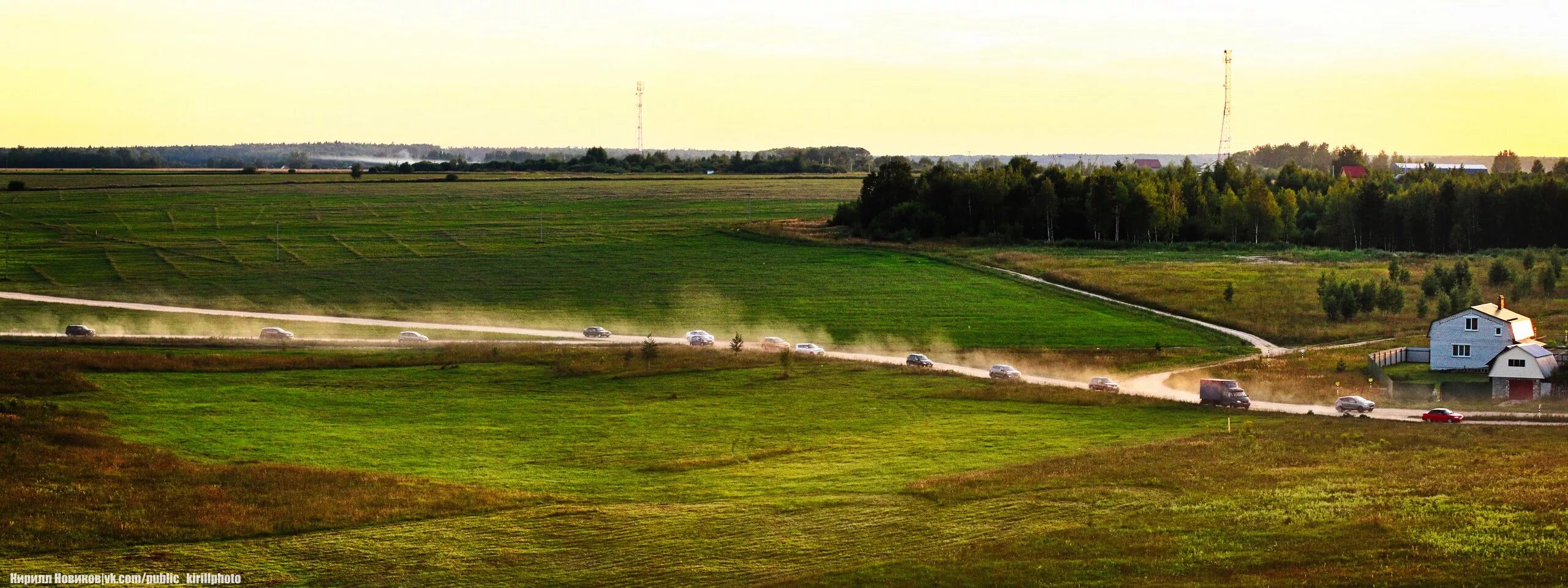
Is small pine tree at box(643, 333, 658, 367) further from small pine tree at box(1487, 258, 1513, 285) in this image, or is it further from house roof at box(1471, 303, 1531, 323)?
small pine tree at box(1487, 258, 1513, 285)

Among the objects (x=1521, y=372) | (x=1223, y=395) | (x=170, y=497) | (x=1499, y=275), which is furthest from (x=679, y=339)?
(x=1499, y=275)

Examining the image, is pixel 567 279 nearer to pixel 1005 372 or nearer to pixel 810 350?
pixel 810 350

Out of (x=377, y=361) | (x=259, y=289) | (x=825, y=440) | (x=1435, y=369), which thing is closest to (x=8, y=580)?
(x=825, y=440)

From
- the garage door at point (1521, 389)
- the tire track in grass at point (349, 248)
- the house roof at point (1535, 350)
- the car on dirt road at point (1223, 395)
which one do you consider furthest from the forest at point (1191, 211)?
the car on dirt road at point (1223, 395)

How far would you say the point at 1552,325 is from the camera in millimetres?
92938

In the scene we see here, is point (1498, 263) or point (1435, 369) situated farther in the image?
point (1498, 263)

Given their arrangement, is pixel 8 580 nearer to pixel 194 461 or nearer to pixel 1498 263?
pixel 194 461

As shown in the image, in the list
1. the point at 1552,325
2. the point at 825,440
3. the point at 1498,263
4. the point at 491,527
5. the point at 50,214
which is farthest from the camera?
the point at 50,214

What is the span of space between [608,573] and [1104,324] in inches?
2789

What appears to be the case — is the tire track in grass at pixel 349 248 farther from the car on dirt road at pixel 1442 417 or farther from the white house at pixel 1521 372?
the car on dirt road at pixel 1442 417

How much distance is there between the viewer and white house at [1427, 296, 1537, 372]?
3088 inches

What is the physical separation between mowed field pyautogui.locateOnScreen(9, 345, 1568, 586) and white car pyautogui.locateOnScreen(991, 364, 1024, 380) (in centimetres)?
341

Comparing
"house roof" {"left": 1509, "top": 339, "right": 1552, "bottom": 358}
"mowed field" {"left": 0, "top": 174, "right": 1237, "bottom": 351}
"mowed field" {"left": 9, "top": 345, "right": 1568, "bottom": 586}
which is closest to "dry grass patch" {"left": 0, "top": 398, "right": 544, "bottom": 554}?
"mowed field" {"left": 9, "top": 345, "right": 1568, "bottom": 586}

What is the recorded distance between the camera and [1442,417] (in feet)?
211
